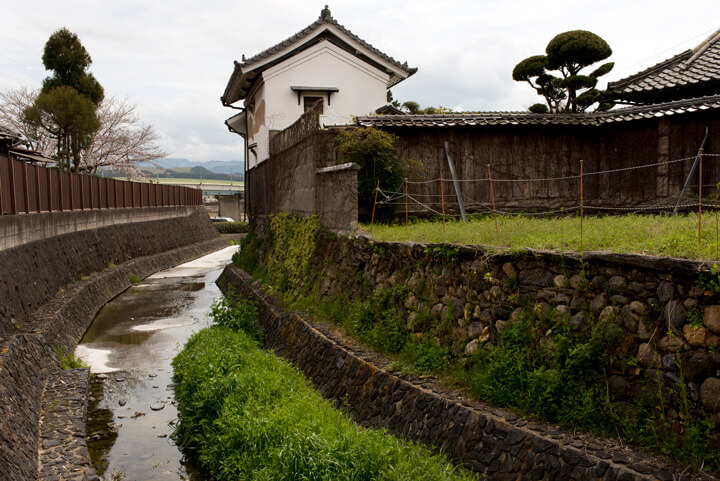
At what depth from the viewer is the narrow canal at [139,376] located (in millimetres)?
9289

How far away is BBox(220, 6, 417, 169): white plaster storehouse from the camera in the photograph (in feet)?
74.6

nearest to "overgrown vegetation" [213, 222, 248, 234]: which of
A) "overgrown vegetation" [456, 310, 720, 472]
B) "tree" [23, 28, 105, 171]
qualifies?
"tree" [23, 28, 105, 171]

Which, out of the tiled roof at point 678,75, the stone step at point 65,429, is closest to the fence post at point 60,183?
the stone step at point 65,429

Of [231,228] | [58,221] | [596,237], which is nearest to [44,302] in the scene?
[58,221]

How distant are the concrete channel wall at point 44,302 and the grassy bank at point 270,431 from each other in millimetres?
2006

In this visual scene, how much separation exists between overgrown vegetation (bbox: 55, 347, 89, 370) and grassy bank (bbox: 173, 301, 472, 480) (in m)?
2.21

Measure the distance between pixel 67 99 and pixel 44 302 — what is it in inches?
946

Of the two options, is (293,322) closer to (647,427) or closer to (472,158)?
(472,158)

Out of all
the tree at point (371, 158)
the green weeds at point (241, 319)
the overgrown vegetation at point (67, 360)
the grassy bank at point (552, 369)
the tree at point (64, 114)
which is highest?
the tree at point (64, 114)

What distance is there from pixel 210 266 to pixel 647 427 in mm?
29991

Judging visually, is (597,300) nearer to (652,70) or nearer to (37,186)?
(652,70)

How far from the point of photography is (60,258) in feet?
59.6

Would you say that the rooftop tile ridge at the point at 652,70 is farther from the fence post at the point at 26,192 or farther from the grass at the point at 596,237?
the fence post at the point at 26,192

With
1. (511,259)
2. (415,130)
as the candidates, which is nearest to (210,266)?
(415,130)
